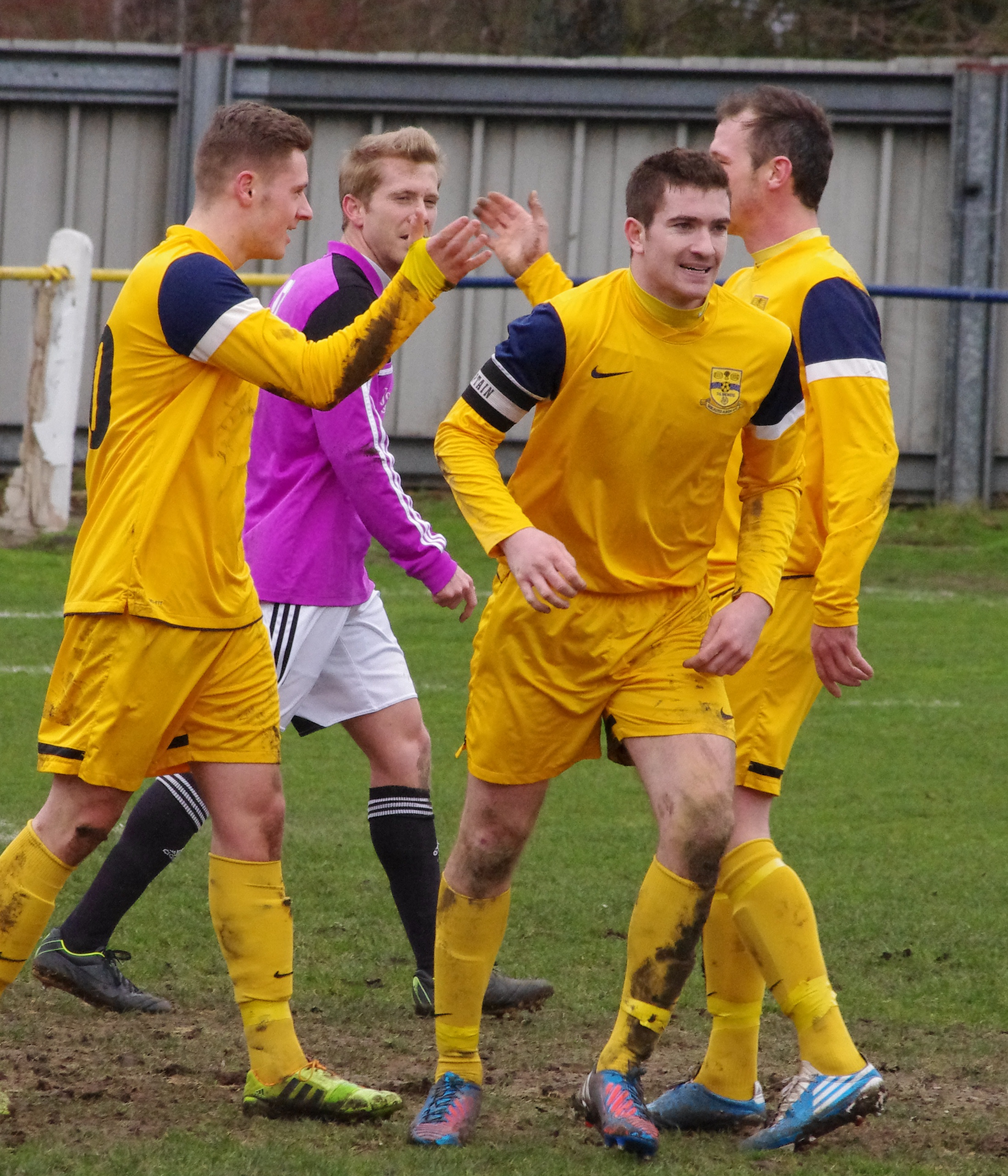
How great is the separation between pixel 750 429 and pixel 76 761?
1.70 m

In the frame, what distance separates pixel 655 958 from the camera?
11.8 feet

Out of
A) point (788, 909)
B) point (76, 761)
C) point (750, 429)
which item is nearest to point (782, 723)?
point (788, 909)

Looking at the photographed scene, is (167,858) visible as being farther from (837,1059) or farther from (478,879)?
(837,1059)

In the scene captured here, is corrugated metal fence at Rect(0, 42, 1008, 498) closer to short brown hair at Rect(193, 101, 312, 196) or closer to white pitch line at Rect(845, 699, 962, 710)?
white pitch line at Rect(845, 699, 962, 710)

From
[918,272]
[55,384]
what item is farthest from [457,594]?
[918,272]

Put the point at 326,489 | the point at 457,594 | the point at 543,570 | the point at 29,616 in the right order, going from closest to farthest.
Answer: the point at 543,570
the point at 457,594
the point at 326,489
the point at 29,616

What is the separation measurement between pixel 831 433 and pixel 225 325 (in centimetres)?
145

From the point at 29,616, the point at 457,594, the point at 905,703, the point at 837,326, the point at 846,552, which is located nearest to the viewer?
the point at 846,552

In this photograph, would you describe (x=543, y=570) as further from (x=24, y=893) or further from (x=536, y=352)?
(x=24, y=893)

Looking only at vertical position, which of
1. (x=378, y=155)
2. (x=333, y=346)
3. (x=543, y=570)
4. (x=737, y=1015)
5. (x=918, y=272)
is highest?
(x=918, y=272)

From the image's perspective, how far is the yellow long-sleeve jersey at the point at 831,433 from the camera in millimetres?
3834

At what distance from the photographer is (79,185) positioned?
1513 centimetres

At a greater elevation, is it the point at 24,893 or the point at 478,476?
the point at 478,476

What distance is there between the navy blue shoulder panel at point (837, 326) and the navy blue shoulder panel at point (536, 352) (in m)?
0.68
